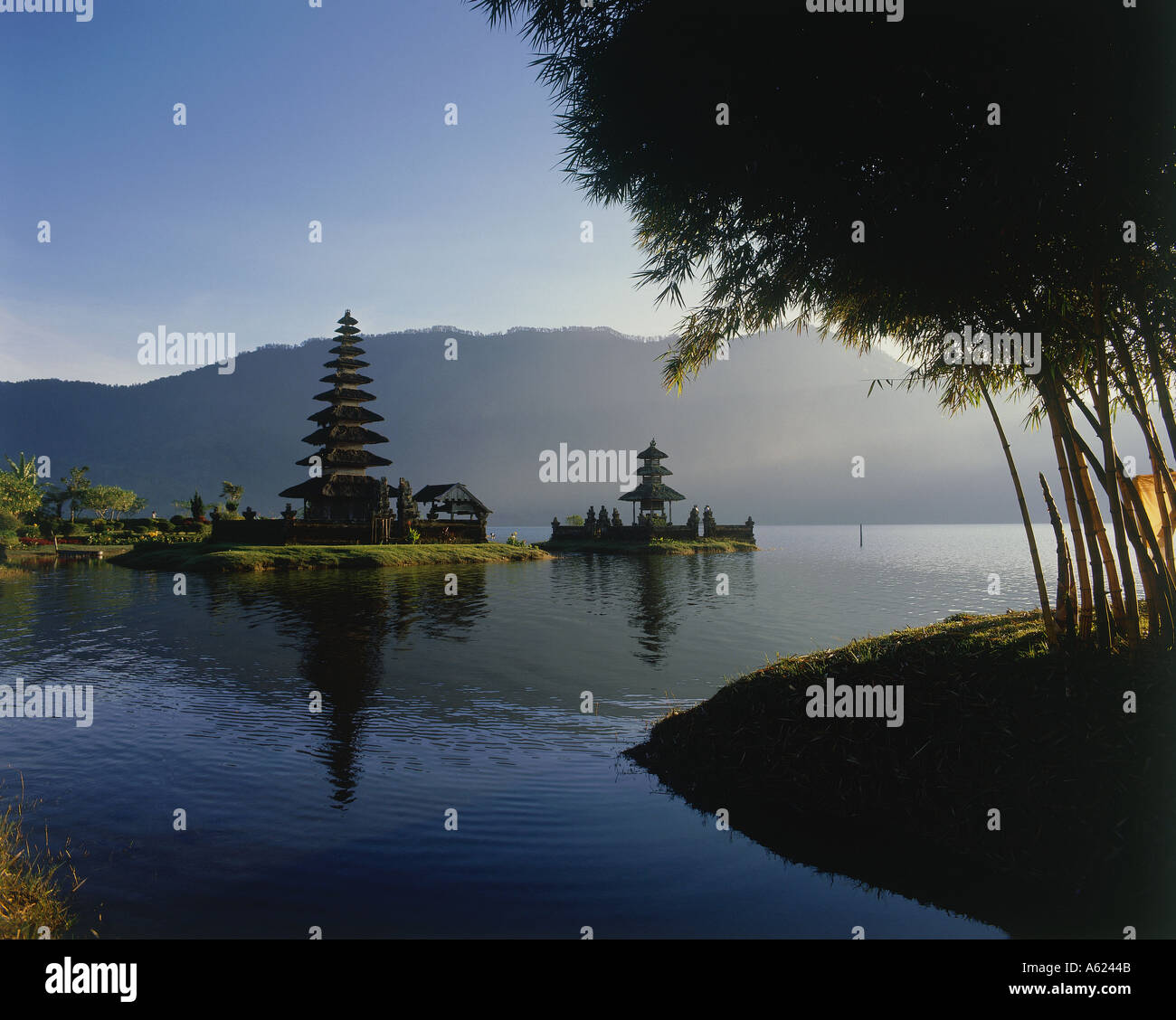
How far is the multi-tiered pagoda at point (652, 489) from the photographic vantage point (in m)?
70.5

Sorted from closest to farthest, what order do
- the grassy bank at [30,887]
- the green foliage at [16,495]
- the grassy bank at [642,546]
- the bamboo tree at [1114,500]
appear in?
1. the grassy bank at [30,887]
2. the bamboo tree at [1114,500]
3. the green foliage at [16,495]
4. the grassy bank at [642,546]

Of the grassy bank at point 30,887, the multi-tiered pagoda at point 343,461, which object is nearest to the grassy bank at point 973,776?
the grassy bank at point 30,887

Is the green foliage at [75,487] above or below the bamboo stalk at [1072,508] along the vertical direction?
above

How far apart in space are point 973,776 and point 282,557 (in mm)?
36631

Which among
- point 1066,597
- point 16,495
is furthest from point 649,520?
point 1066,597

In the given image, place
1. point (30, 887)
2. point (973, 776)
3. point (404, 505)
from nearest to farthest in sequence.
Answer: point (30, 887), point (973, 776), point (404, 505)

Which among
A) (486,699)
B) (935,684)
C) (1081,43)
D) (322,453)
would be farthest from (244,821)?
(322,453)

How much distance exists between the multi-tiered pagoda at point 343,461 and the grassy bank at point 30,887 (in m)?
44.8

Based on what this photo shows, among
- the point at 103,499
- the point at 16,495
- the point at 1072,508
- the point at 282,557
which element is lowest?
the point at 282,557

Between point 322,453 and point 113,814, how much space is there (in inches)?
1925

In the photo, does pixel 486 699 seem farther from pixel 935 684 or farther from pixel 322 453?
pixel 322 453

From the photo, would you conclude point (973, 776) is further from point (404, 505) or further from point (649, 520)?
point (649, 520)

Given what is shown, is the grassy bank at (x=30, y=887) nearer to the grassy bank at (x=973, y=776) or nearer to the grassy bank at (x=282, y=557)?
the grassy bank at (x=973, y=776)

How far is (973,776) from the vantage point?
17.8 ft
